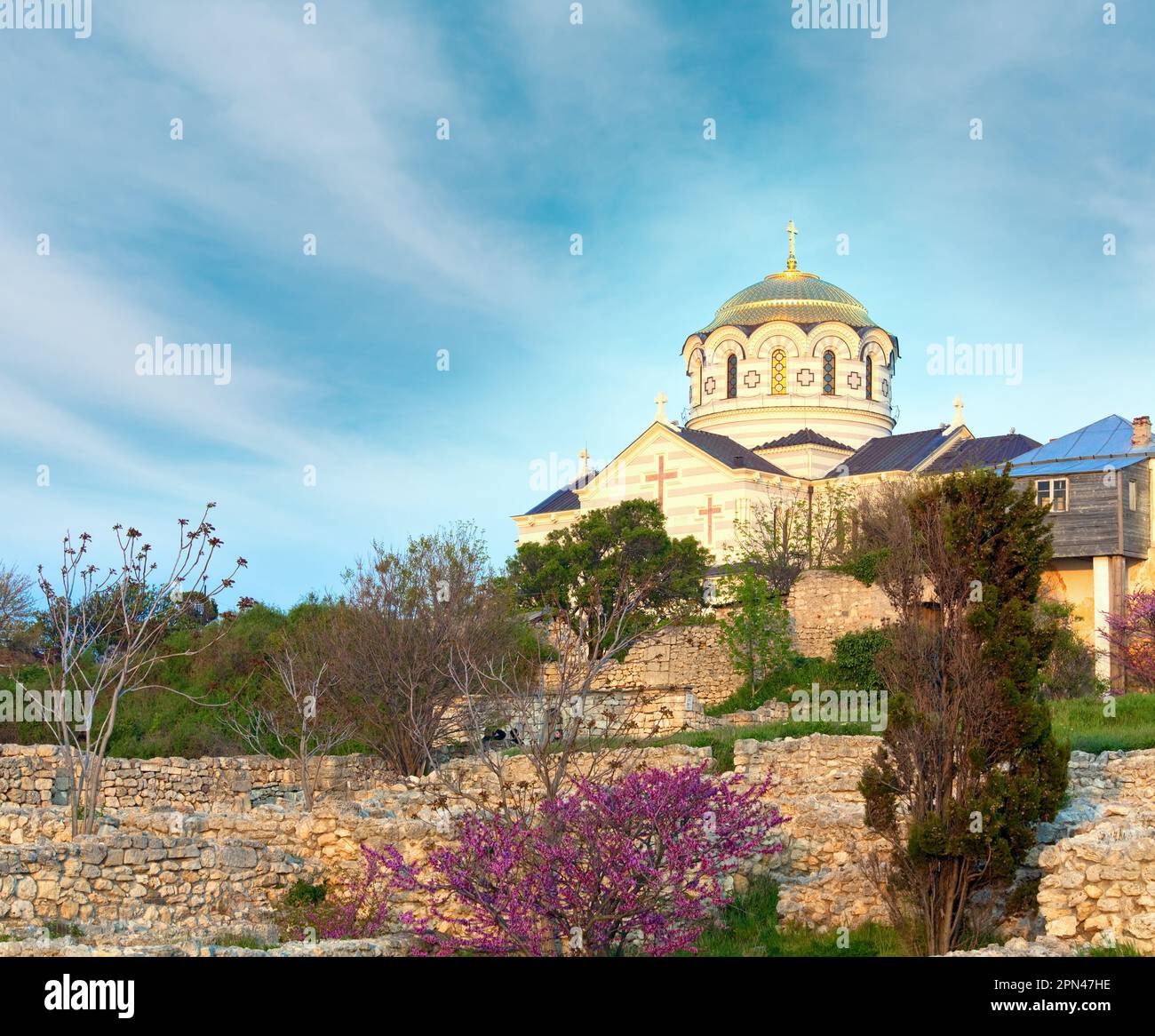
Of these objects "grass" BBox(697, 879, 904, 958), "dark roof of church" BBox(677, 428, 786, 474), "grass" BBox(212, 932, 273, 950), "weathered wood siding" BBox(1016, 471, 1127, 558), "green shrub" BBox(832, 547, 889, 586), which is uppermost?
"dark roof of church" BBox(677, 428, 786, 474)

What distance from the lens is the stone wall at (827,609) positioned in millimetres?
27281

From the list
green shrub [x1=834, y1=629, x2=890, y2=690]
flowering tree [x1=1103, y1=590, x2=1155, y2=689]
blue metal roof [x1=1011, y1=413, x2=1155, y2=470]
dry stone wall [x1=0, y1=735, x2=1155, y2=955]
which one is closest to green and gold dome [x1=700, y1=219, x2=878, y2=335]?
blue metal roof [x1=1011, y1=413, x2=1155, y2=470]

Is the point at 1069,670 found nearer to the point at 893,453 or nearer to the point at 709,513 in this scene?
the point at 709,513

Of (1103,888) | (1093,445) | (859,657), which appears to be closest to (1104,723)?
(859,657)

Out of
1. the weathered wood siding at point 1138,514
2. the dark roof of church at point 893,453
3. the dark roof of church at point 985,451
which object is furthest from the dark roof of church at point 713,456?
the weathered wood siding at point 1138,514

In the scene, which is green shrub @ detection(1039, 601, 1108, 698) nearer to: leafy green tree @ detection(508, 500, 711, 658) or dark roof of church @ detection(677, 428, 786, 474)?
leafy green tree @ detection(508, 500, 711, 658)

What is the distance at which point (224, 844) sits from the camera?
11570mm

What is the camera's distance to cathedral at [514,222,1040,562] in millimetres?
46031

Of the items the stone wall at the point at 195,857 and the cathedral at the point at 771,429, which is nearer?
the stone wall at the point at 195,857

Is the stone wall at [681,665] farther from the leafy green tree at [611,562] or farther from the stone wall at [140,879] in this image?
the stone wall at [140,879]

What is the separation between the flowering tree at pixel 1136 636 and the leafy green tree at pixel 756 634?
270 inches

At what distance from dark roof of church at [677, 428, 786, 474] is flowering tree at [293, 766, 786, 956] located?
36.7 meters
